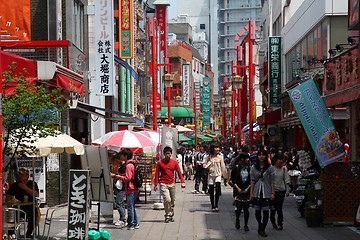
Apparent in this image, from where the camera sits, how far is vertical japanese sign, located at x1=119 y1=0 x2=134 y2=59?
37.3m

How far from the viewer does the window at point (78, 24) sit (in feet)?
90.4

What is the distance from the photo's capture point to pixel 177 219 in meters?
19.6

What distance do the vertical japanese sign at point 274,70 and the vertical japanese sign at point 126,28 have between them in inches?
428

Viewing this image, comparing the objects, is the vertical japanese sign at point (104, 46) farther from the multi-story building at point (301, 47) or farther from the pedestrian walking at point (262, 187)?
the pedestrian walking at point (262, 187)

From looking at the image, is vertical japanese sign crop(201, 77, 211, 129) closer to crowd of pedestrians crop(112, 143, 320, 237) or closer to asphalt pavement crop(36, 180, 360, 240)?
asphalt pavement crop(36, 180, 360, 240)

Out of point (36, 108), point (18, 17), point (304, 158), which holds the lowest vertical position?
point (304, 158)

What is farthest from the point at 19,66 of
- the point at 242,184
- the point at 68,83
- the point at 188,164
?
the point at 188,164

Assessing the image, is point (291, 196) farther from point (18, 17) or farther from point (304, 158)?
point (18, 17)

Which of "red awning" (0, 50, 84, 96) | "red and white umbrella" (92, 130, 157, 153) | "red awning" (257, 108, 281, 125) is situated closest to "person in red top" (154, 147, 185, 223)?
"red awning" (0, 50, 84, 96)

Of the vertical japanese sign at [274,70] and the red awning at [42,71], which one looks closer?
the red awning at [42,71]

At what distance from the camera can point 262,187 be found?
15734 mm

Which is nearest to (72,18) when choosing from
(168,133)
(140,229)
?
(168,133)

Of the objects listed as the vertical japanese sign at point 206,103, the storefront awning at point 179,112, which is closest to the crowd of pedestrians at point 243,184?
the storefront awning at point 179,112

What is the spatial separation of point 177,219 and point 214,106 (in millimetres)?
126091
